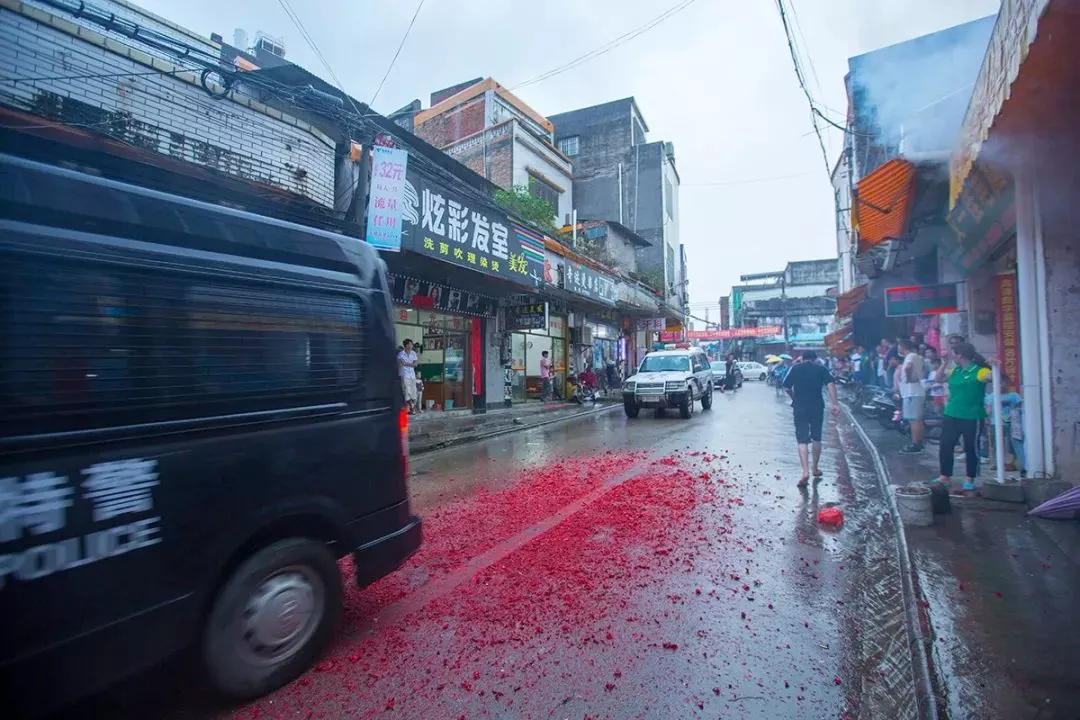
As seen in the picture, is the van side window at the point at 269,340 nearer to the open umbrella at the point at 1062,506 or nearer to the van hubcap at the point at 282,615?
the van hubcap at the point at 282,615

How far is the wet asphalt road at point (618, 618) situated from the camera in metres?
2.59

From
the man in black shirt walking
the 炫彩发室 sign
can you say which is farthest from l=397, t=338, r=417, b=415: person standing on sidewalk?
the man in black shirt walking

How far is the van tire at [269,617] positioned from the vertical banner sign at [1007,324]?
35.2ft

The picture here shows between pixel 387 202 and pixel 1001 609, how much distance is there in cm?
957

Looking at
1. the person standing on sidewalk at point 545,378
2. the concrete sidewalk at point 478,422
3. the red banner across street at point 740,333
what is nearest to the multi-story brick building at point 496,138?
the person standing on sidewalk at point 545,378

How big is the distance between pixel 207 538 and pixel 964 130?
26.1 ft

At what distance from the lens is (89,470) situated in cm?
206

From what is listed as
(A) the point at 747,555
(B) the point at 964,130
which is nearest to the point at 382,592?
(A) the point at 747,555

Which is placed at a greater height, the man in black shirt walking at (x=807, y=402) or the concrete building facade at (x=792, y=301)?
the concrete building facade at (x=792, y=301)

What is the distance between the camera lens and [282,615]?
269cm

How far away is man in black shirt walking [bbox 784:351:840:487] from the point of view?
6887mm

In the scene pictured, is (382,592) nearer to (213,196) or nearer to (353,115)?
(213,196)

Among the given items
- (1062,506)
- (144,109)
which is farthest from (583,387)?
(1062,506)

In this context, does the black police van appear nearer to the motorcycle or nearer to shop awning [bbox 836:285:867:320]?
the motorcycle
